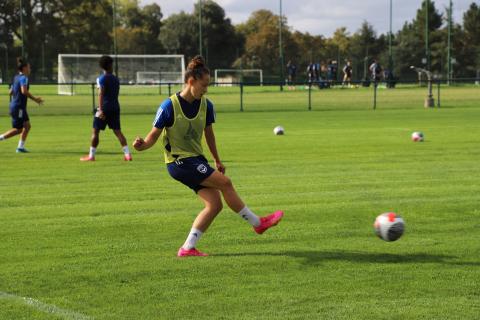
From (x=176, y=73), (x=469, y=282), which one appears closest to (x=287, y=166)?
(x=469, y=282)

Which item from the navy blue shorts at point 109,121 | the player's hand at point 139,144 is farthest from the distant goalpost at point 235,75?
the player's hand at point 139,144

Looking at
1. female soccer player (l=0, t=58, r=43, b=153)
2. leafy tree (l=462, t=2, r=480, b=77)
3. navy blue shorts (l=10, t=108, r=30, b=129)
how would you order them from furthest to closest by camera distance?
leafy tree (l=462, t=2, r=480, b=77) → navy blue shorts (l=10, t=108, r=30, b=129) → female soccer player (l=0, t=58, r=43, b=153)

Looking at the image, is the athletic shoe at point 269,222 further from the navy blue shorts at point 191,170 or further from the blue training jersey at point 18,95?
the blue training jersey at point 18,95

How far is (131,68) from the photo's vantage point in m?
62.2

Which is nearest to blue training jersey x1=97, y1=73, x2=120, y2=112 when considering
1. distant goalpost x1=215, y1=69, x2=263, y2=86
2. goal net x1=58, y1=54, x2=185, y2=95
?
goal net x1=58, y1=54, x2=185, y2=95

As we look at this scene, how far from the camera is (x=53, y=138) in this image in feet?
68.6

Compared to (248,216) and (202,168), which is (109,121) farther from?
(202,168)

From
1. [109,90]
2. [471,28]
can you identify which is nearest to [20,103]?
[109,90]

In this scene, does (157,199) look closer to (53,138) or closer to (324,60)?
(53,138)

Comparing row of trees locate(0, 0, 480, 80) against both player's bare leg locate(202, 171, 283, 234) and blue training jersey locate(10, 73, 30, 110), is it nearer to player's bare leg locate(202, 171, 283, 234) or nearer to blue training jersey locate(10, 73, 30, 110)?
blue training jersey locate(10, 73, 30, 110)

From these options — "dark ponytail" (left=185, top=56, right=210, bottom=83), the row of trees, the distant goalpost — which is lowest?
"dark ponytail" (left=185, top=56, right=210, bottom=83)

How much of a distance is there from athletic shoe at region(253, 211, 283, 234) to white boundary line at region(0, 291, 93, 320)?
8.50ft

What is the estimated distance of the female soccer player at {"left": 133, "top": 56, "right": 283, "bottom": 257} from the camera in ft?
23.4

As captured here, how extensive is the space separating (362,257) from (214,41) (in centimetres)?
7814
